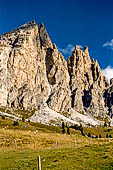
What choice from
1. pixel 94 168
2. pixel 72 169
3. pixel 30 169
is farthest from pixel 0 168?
pixel 94 168

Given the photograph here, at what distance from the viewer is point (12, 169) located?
75.9 feet

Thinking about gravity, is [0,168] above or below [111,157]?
below

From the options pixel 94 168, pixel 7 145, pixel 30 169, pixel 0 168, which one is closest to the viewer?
pixel 94 168

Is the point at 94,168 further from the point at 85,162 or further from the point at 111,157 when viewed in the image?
the point at 111,157

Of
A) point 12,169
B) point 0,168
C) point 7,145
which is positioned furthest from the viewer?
point 7,145

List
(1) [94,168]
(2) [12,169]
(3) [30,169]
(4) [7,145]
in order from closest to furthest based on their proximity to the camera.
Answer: (1) [94,168], (3) [30,169], (2) [12,169], (4) [7,145]

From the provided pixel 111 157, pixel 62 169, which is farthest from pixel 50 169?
pixel 111 157

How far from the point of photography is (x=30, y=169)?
855 inches

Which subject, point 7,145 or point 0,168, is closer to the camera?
point 0,168

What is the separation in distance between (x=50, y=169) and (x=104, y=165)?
5.74 meters

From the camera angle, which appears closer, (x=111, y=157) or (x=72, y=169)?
(x=72, y=169)

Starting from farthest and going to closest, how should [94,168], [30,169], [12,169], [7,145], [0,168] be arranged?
[7,145] → [0,168] → [12,169] → [30,169] → [94,168]

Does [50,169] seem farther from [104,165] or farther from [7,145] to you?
[7,145]

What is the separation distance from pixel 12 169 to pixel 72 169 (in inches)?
327
